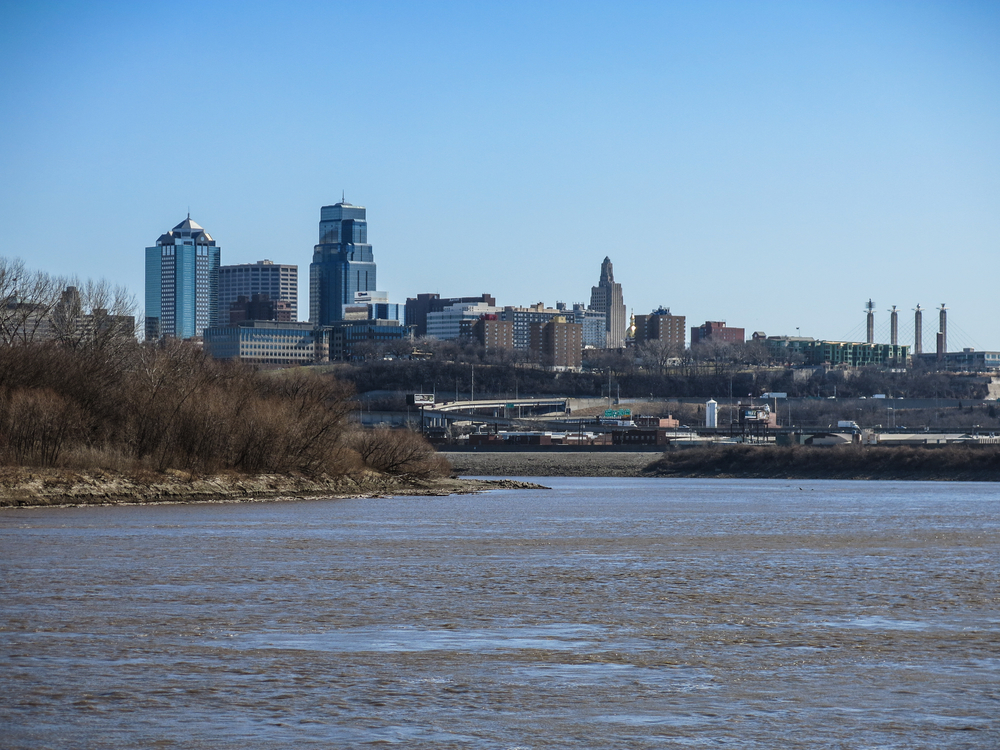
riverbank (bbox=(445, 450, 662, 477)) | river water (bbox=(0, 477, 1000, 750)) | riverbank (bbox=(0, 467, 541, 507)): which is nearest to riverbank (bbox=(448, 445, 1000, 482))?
riverbank (bbox=(445, 450, 662, 477))

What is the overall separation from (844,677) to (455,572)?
44.1ft

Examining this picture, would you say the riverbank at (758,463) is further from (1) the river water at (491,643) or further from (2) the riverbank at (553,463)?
(1) the river water at (491,643)

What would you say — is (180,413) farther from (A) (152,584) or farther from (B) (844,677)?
(B) (844,677)

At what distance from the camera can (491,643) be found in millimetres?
17656

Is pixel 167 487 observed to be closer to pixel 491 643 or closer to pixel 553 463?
pixel 491 643

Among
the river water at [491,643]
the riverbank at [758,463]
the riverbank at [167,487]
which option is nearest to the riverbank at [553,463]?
the riverbank at [758,463]

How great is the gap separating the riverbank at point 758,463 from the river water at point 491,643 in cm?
9682

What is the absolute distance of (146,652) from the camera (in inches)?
653

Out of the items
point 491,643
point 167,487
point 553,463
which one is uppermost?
point 491,643

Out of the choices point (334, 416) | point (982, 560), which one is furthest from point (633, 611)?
point (334, 416)

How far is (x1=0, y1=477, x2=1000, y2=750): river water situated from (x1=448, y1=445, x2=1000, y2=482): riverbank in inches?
3812

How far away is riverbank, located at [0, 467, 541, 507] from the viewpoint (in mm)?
52219

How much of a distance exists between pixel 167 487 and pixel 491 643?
43964mm

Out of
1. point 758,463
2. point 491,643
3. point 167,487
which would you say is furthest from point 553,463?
point 491,643
